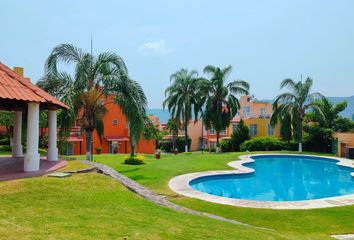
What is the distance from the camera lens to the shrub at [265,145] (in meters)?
37.7

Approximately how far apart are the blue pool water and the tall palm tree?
566 cm

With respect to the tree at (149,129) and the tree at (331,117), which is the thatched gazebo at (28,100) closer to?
the tree at (149,129)

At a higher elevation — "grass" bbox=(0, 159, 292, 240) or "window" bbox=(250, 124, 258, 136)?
"window" bbox=(250, 124, 258, 136)

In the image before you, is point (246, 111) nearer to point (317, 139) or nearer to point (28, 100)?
point (317, 139)

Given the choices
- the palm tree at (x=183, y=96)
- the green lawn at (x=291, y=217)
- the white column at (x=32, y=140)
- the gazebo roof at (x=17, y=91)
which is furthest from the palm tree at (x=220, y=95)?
the white column at (x=32, y=140)

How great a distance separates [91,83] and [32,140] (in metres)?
8.11

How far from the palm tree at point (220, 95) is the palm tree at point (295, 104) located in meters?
4.16

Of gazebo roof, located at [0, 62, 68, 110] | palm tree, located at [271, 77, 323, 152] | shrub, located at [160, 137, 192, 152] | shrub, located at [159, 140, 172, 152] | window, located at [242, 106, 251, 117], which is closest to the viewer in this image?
gazebo roof, located at [0, 62, 68, 110]

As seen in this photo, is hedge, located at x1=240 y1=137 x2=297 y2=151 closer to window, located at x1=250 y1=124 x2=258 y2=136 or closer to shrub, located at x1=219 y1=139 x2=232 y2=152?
shrub, located at x1=219 y1=139 x2=232 y2=152

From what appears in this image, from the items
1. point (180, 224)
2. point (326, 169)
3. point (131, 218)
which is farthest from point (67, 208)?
point (326, 169)

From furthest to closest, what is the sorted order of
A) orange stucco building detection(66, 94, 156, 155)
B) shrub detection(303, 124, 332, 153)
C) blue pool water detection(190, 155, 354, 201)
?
orange stucco building detection(66, 94, 156, 155) < shrub detection(303, 124, 332, 153) < blue pool water detection(190, 155, 354, 201)

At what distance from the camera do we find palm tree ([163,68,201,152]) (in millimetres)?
37312

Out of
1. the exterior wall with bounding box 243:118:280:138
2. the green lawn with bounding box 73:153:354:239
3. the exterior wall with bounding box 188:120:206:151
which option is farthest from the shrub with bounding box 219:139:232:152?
the green lawn with bounding box 73:153:354:239

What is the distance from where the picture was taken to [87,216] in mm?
7246
